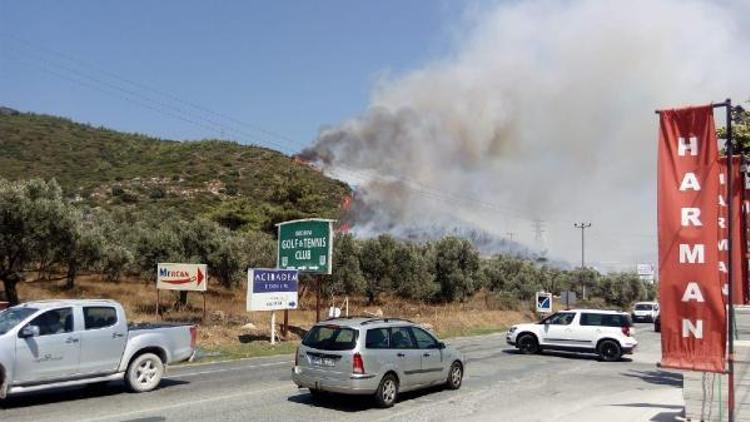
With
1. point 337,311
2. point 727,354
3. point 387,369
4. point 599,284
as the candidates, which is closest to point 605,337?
point 337,311

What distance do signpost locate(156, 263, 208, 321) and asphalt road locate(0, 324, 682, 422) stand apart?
8.17m

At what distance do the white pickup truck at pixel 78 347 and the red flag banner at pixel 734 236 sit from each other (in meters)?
10.9

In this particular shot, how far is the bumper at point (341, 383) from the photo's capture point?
476 inches

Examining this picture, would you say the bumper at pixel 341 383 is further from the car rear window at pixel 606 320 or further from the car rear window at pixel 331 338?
the car rear window at pixel 606 320

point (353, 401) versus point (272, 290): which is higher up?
point (272, 290)

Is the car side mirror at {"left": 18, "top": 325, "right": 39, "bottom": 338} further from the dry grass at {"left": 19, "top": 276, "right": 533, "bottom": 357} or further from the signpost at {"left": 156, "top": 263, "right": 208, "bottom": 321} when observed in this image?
the signpost at {"left": 156, "top": 263, "right": 208, "bottom": 321}

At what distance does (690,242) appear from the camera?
8844 mm

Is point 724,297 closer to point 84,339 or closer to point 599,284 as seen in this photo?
point 84,339

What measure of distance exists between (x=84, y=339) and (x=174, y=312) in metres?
18.2

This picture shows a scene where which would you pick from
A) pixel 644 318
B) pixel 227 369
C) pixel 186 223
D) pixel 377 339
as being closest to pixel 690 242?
pixel 377 339

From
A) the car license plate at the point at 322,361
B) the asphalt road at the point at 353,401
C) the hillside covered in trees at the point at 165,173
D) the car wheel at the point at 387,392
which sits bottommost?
the asphalt road at the point at 353,401

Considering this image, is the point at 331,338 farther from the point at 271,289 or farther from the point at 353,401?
the point at 271,289

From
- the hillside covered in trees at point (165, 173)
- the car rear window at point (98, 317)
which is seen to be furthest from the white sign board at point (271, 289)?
the hillside covered in trees at point (165, 173)

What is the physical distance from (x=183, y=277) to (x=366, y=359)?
1689 centimetres
